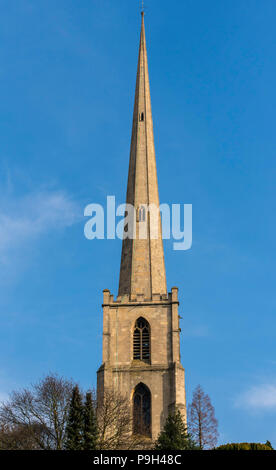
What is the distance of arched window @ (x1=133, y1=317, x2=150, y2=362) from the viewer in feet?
164

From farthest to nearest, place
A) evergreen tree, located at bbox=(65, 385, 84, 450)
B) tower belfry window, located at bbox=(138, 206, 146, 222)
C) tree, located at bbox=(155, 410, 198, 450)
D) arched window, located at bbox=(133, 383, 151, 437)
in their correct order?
tower belfry window, located at bbox=(138, 206, 146, 222) → arched window, located at bbox=(133, 383, 151, 437) → tree, located at bbox=(155, 410, 198, 450) → evergreen tree, located at bbox=(65, 385, 84, 450)

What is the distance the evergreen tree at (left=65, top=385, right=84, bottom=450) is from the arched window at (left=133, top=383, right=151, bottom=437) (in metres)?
11.5

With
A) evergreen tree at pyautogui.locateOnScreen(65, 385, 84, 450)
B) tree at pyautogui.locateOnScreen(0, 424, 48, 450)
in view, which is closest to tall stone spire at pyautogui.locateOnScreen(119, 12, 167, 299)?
tree at pyautogui.locateOnScreen(0, 424, 48, 450)

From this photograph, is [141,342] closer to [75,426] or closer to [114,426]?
[114,426]

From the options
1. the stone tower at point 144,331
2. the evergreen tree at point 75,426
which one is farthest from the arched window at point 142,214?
the evergreen tree at point 75,426

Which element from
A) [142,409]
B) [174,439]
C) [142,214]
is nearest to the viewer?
[174,439]

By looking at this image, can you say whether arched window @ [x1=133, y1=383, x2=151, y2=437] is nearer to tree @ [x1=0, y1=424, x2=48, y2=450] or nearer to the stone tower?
the stone tower

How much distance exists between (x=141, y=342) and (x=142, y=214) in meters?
10.5

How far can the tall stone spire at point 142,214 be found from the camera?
175 ft

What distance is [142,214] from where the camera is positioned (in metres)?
56.3

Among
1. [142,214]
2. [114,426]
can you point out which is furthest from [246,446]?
[142,214]

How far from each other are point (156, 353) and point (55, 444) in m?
12.5

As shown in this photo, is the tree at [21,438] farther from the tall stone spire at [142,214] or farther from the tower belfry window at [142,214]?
the tower belfry window at [142,214]

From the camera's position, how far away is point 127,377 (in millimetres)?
48969
